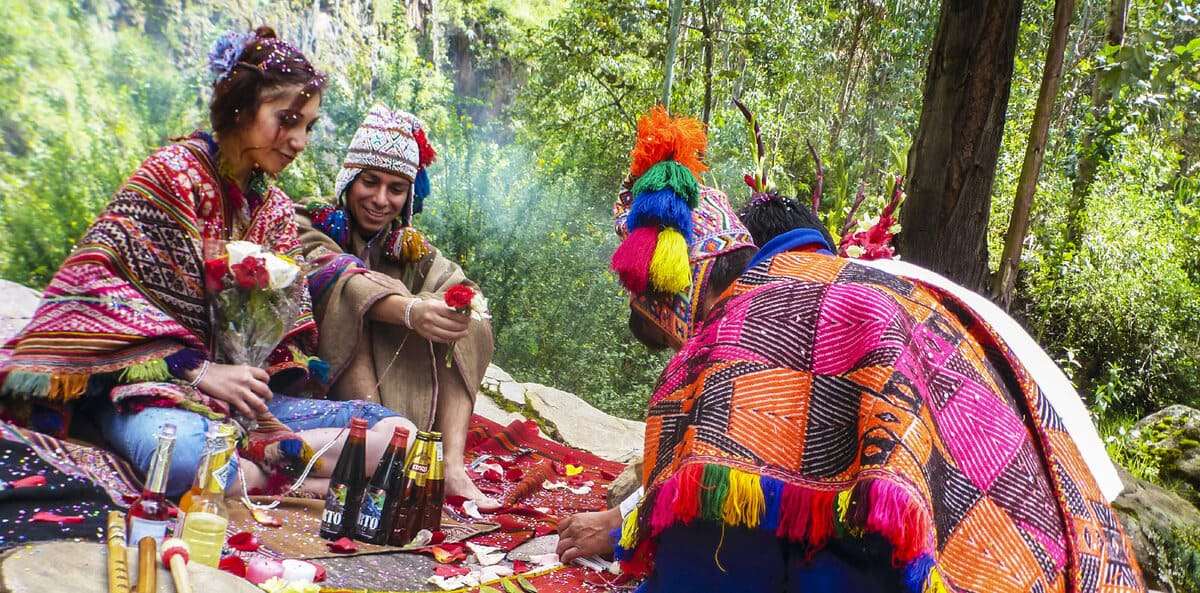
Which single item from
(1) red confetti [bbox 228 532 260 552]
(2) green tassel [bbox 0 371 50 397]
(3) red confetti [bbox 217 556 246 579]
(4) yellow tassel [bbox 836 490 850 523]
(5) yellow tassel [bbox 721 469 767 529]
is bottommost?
(1) red confetti [bbox 228 532 260 552]

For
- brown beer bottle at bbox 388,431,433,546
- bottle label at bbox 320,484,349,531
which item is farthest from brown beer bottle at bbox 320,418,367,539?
brown beer bottle at bbox 388,431,433,546

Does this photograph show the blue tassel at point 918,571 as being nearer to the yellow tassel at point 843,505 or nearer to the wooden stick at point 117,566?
the yellow tassel at point 843,505

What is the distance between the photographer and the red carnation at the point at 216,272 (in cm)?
334

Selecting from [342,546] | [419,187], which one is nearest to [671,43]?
[419,187]

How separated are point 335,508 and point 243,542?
16.1 inches

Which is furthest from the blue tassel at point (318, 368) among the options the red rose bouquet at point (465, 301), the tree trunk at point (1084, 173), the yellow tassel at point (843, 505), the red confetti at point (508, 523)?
the tree trunk at point (1084, 173)

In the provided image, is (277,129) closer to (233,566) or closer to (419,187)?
(419,187)

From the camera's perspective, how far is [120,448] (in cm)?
330

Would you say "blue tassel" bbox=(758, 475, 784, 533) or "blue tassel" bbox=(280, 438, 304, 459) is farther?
"blue tassel" bbox=(280, 438, 304, 459)

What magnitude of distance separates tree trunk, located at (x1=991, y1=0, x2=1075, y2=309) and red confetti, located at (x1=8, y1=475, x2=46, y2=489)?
433cm

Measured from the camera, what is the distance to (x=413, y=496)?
3.54 metres

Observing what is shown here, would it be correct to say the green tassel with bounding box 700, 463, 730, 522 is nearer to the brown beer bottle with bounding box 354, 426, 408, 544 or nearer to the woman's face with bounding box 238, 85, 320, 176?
the brown beer bottle with bounding box 354, 426, 408, 544

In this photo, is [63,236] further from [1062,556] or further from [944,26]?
[1062,556]

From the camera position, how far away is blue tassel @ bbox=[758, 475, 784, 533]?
181cm
